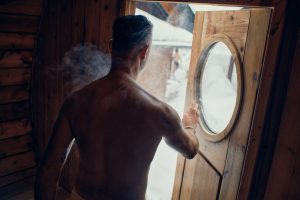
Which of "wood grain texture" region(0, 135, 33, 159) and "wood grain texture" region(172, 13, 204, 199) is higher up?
"wood grain texture" region(172, 13, 204, 199)

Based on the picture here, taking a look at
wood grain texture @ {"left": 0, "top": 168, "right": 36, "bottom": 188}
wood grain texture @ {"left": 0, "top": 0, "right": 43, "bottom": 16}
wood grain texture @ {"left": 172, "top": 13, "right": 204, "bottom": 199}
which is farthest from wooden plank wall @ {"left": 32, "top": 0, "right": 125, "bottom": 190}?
wood grain texture @ {"left": 172, "top": 13, "right": 204, "bottom": 199}

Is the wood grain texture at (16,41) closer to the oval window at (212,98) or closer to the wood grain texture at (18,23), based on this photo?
the wood grain texture at (18,23)

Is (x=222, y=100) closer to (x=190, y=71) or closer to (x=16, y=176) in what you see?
(x=190, y=71)

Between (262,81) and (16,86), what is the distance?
3.21m

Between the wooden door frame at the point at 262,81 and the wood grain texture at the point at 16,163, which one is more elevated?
the wooden door frame at the point at 262,81

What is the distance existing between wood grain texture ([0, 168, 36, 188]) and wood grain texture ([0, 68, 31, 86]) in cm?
137

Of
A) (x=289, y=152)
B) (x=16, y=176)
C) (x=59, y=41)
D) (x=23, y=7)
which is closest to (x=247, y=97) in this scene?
(x=289, y=152)

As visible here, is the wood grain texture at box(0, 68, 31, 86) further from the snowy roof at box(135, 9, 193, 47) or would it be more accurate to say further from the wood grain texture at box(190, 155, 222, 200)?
the snowy roof at box(135, 9, 193, 47)

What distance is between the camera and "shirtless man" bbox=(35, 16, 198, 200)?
1894 mm

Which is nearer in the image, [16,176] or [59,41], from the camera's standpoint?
[59,41]

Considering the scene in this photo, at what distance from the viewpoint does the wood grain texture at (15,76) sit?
12.0 ft

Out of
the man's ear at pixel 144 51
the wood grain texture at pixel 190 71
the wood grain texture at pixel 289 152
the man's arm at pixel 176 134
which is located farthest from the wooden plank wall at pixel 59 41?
the wood grain texture at pixel 289 152

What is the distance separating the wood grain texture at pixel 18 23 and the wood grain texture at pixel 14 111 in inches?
41.0

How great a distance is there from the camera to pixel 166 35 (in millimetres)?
9117
